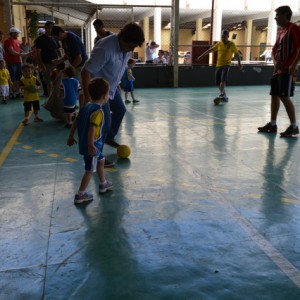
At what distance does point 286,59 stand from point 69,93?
393 cm

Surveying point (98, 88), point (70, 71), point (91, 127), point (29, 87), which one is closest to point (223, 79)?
point (70, 71)

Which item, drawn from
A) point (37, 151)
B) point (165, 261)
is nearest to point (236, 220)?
point (165, 261)

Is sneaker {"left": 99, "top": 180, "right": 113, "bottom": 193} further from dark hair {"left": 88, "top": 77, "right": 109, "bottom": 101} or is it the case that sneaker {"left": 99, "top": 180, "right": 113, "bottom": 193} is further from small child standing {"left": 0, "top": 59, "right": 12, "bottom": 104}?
small child standing {"left": 0, "top": 59, "right": 12, "bottom": 104}

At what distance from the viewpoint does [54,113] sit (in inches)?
301

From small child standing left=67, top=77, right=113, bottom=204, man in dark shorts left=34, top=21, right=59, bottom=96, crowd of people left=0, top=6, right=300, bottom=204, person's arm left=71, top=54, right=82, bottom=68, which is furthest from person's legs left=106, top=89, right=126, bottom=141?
man in dark shorts left=34, top=21, right=59, bottom=96

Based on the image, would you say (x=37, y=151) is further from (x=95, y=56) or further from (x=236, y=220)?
(x=236, y=220)

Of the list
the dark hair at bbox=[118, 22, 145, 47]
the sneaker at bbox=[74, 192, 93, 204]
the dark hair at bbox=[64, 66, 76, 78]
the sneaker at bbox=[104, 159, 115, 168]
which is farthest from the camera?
the dark hair at bbox=[64, 66, 76, 78]

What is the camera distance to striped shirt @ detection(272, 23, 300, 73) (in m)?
5.76

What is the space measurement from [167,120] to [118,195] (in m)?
4.33

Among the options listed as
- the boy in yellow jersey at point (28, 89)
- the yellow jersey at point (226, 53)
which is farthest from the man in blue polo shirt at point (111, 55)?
the yellow jersey at point (226, 53)

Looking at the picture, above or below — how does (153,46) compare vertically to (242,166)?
above

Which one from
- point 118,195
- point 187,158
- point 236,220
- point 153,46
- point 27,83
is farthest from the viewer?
point 153,46

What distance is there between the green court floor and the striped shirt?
1.30 metres

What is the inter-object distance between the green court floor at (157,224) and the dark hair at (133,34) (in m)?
1.51
